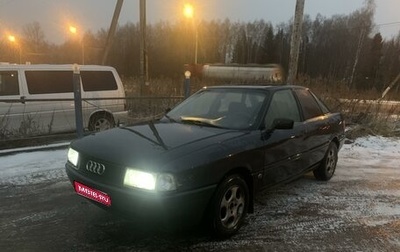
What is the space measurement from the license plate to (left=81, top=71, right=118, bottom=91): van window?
5.96m

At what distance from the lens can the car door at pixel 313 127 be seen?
5.34 meters

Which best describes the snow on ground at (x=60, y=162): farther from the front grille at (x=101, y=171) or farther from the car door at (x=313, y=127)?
the front grille at (x=101, y=171)

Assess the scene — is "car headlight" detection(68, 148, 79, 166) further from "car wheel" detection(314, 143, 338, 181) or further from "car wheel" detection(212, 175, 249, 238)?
"car wheel" detection(314, 143, 338, 181)

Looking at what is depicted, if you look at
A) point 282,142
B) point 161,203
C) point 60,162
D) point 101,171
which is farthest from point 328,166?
point 60,162

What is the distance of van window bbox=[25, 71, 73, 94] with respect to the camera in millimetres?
8625

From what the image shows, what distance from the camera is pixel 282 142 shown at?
4.64m

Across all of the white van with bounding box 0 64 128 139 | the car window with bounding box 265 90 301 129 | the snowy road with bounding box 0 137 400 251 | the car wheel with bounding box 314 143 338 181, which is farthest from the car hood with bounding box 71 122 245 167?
the white van with bounding box 0 64 128 139

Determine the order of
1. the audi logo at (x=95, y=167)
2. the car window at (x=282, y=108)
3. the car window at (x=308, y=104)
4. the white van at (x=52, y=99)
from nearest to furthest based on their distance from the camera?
the audi logo at (x=95, y=167), the car window at (x=282, y=108), the car window at (x=308, y=104), the white van at (x=52, y=99)

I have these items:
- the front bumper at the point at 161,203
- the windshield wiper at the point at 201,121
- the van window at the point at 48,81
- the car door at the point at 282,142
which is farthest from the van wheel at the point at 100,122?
the front bumper at the point at 161,203

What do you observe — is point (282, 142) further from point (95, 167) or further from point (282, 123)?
point (95, 167)

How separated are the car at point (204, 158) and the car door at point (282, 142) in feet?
0.04

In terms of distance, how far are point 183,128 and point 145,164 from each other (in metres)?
1.06

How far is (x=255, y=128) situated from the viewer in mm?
4355

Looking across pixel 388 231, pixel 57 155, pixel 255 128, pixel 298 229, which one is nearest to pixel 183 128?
pixel 255 128
